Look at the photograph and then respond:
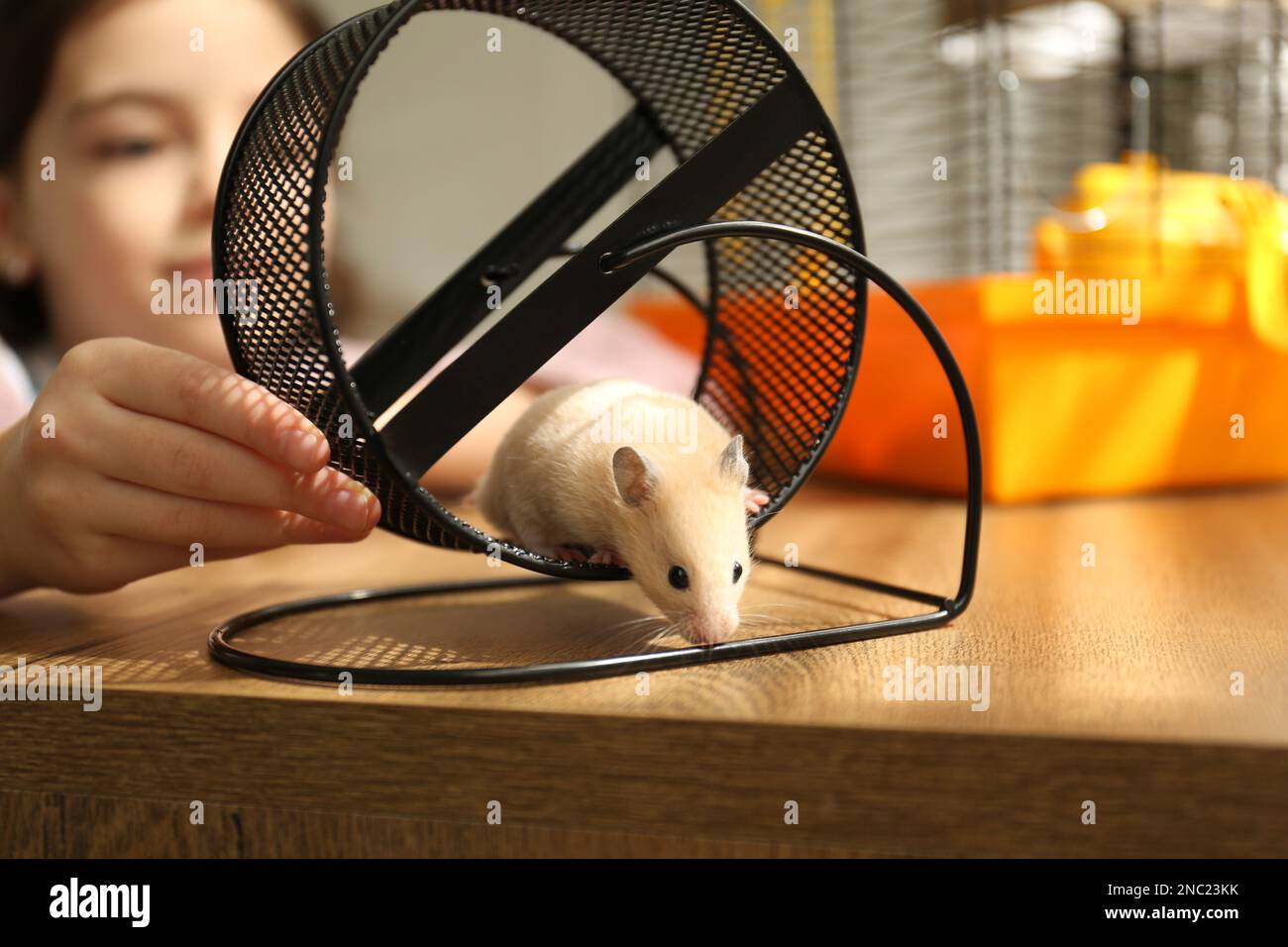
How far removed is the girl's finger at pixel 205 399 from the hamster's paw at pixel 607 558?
0.16 meters

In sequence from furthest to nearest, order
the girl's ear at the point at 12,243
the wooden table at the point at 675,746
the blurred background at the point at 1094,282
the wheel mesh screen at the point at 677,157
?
the girl's ear at the point at 12,243 < the blurred background at the point at 1094,282 < the wheel mesh screen at the point at 677,157 < the wooden table at the point at 675,746

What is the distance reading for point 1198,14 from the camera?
129cm

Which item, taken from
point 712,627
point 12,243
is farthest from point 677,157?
point 12,243

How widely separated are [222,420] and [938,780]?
38cm

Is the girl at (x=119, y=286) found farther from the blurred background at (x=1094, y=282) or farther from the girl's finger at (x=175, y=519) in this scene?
the blurred background at (x=1094, y=282)

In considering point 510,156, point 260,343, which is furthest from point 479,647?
point 510,156

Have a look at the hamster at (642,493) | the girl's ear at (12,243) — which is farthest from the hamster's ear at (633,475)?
the girl's ear at (12,243)

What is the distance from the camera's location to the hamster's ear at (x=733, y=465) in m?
0.61

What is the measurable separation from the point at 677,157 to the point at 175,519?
40cm

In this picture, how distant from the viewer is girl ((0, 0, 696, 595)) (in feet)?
1.98

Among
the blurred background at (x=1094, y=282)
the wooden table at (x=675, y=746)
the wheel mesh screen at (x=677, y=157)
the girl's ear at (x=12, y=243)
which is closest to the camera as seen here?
the wooden table at (x=675, y=746)

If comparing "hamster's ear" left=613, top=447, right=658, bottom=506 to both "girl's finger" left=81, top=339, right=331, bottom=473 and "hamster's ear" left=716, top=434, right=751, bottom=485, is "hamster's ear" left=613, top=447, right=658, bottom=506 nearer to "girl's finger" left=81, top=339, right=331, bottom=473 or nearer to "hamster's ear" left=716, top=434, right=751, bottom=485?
"hamster's ear" left=716, top=434, right=751, bottom=485

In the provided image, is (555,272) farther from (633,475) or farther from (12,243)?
(12,243)
